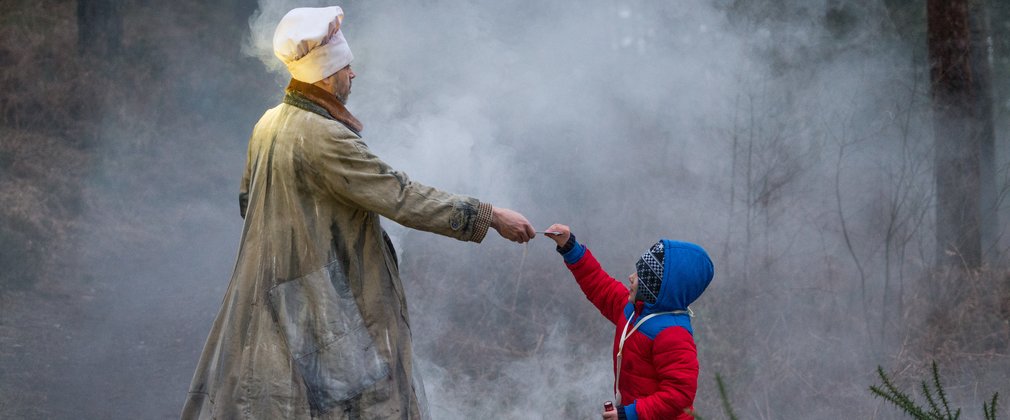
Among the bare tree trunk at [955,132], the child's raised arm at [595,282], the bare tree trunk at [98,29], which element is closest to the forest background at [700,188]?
the bare tree trunk at [955,132]

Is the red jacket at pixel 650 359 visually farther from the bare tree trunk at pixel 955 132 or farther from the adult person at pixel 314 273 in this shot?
the bare tree trunk at pixel 955 132

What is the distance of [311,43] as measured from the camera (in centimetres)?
312

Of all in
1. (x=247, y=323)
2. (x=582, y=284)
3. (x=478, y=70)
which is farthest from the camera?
(x=478, y=70)

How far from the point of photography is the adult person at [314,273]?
2980mm

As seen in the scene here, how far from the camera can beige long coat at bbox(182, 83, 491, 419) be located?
298 centimetres

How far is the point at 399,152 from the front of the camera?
593cm

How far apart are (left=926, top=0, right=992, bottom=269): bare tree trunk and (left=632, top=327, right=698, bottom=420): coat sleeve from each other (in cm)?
408

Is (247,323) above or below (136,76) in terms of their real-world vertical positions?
below

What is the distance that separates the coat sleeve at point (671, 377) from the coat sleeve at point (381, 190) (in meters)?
0.81

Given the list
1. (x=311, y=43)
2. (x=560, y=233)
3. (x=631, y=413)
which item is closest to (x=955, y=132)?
(x=560, y=233)

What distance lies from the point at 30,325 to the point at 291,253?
14.6 ft

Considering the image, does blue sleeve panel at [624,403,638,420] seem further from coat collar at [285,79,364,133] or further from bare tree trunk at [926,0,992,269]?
bare tree trunk at [926,0,992,269]

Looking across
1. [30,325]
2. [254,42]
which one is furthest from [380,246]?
[254,42]

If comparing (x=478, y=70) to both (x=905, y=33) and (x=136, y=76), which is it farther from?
(x=136, y=76)
